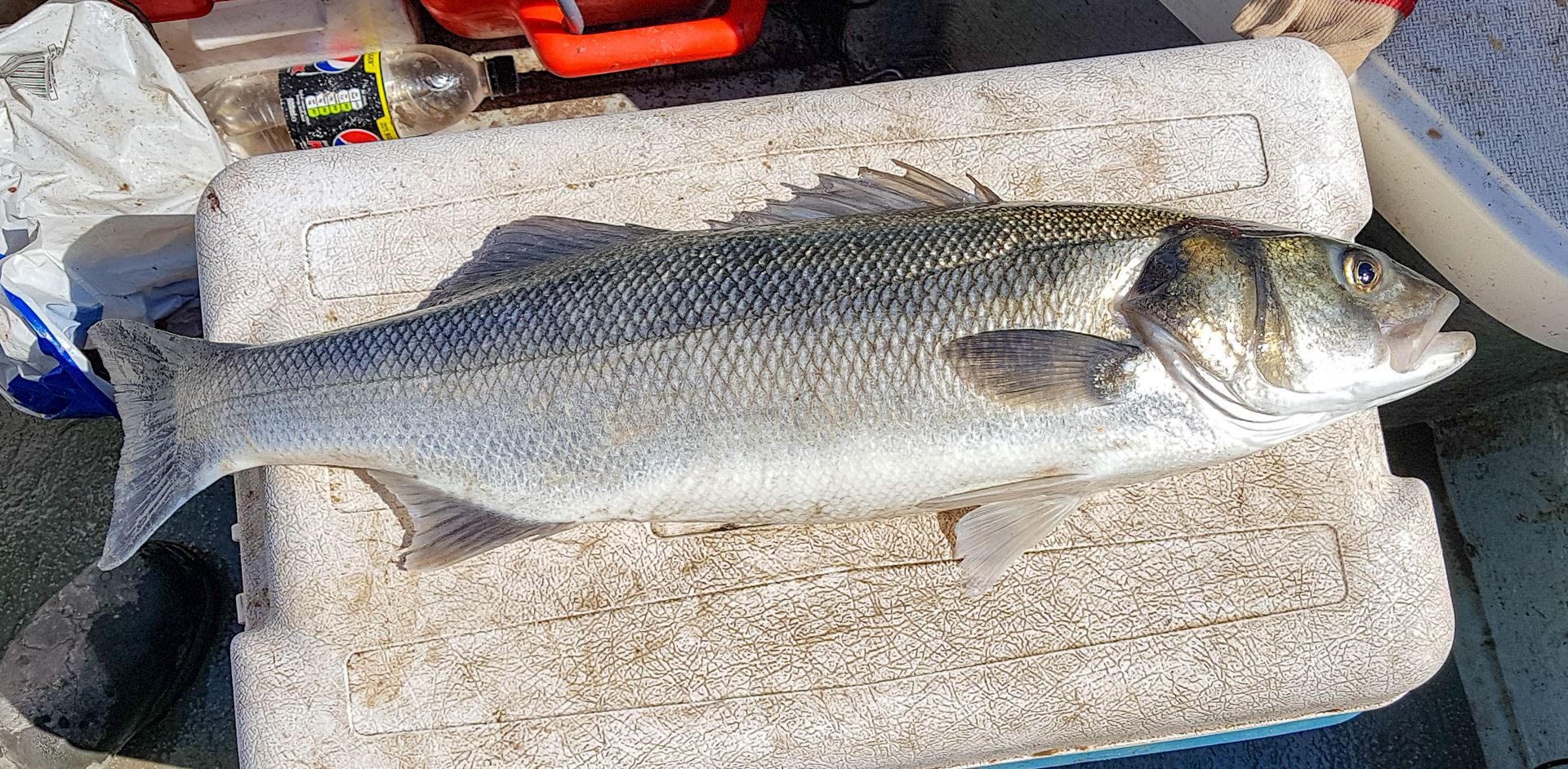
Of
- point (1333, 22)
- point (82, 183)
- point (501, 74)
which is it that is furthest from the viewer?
point (501, 74)

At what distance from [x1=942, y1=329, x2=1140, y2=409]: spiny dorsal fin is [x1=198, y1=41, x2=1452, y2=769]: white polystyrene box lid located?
46cm

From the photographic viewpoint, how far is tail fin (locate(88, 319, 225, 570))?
183cm

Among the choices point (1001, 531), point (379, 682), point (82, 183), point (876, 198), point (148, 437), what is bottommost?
point (379, 682)

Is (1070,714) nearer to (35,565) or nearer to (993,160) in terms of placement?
(993,160)

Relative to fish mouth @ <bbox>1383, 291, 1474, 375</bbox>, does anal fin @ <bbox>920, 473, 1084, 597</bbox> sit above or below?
below

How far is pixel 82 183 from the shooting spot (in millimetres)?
2430

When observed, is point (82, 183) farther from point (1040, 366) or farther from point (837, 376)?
point (1040, 366)

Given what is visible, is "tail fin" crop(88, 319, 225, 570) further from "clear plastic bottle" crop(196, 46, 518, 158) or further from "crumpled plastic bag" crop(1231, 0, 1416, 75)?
"crumpled plastic bag" crop(1231, 0, 1416, 75)

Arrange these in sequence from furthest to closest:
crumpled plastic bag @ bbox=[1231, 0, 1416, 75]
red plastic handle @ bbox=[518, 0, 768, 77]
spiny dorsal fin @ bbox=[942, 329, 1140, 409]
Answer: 1. red plastic handle @ bbox=[518, 0, 768, 77]
2. crumpled plastic bag @ bbox=[1231, 0, 1416, 75]
3. spiny dorsal fin @ bbox=[942, 329, 1140, 409]

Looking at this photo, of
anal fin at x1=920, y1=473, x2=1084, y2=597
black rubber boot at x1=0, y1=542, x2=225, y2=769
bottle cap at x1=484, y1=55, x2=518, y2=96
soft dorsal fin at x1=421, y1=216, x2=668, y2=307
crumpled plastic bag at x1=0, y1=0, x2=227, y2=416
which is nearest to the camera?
anal fin at x1=920, y1=473, x2=1084, y2=597

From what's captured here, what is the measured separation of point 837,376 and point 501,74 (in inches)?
83.3

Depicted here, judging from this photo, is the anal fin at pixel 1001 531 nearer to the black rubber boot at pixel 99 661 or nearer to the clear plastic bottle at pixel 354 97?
the clear plastic bottle at pixel 354 97

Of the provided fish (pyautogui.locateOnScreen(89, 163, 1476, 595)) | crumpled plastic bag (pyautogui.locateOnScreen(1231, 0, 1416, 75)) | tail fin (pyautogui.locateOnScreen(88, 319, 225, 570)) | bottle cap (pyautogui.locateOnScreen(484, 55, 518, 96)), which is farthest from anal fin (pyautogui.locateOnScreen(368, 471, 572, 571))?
crumpled plastic bag (pyautogui.locateOnScreen(1231, 0, 1416, 75))

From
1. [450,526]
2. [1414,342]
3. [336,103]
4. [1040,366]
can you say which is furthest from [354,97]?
[1414,342]
